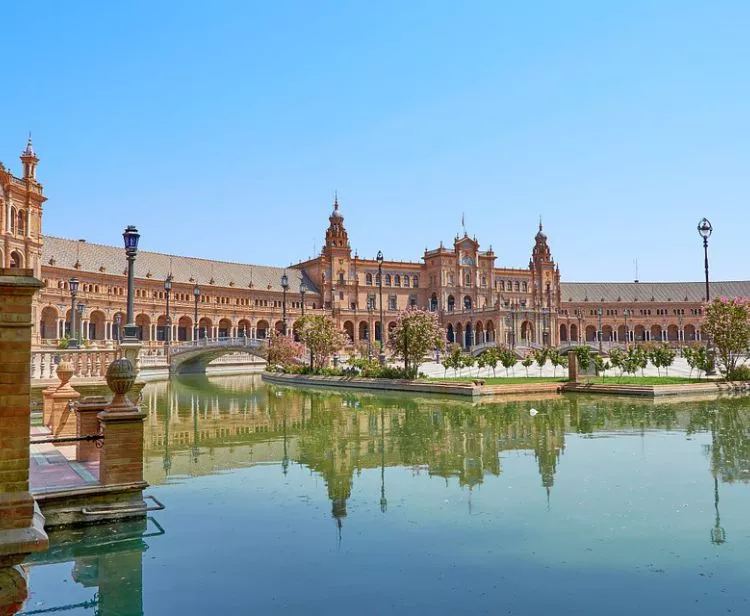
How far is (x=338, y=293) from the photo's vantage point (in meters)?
99.4

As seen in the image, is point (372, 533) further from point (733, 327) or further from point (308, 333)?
point (308, 333)

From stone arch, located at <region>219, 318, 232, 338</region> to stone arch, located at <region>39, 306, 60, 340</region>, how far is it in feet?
81.2

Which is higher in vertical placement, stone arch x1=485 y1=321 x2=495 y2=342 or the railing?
stone arch x1=485 y1=321 x2=495 y2=342

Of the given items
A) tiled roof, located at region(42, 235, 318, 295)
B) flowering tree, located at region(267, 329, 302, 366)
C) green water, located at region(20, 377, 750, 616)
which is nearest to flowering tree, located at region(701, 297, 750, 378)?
green water, located at region(20, 377, 750, 616)

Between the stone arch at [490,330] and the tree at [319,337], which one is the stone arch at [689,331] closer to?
the stone arch at [490,330]

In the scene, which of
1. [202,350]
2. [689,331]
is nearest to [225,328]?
[202,350]

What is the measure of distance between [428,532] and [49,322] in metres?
67.5

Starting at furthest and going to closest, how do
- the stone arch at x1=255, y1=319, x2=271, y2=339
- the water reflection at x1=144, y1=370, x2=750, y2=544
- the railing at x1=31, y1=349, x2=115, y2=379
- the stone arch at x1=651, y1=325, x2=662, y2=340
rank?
the stone arch at x1=651, y1=325, x2=662, y2=340 < the stone arch at x1=255, y1=319, x2=271, y2=339 < the railing at x1=31, y1=349, x2=115, y2=379 < the water reflection at x1=144, y1=370, x2=750, y2=544

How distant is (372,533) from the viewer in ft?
31.7

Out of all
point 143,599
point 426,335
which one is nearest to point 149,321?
point 426,335

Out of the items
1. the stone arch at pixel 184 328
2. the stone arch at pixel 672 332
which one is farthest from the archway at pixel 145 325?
the stone arch at pixel 672 332

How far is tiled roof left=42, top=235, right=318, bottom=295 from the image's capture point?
74.6 m

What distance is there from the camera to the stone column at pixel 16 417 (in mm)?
5723

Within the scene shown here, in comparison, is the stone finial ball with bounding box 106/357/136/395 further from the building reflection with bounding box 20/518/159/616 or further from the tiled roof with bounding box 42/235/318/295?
the tiled roof with bounding box 42/235/318/295
